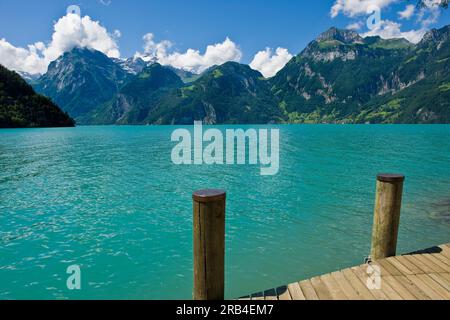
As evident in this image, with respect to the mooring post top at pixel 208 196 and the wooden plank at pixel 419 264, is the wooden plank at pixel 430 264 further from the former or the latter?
the mooring post top at pixel 208 196

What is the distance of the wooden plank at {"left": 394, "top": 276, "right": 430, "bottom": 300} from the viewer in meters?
6.19

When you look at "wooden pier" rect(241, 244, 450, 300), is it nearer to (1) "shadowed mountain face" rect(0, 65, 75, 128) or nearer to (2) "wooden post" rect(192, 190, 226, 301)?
(2) "wooden post" rect(192, 190, 226, 301)

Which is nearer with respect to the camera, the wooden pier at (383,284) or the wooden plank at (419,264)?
the wooden pier at (383,284)

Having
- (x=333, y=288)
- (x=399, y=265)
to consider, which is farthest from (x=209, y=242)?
(x=399, y=265)

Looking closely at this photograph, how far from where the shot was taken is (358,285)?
662cm

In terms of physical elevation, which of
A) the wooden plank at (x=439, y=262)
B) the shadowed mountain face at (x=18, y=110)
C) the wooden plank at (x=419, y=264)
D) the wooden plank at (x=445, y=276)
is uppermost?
the shadowed mountain face at (x=18, y=110)

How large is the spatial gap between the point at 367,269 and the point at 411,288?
1.03m

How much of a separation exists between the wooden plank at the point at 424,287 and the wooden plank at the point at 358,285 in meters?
1.19

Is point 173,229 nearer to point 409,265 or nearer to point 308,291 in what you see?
point 308,291

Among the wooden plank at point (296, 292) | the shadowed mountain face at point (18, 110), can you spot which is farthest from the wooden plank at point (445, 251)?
the shadowed mountain face at point (18, 110)

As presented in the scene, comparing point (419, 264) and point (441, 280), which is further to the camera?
→ point (419, 264)

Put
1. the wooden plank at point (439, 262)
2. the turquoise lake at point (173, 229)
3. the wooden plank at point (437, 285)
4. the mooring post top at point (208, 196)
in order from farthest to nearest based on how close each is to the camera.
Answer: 1. the turquoise lake at point (173, 229)
2. the wooden plank at point (439, 262)
3. the wooden plank at point (437, 285)
4. the mooring post top at point (208, 196)

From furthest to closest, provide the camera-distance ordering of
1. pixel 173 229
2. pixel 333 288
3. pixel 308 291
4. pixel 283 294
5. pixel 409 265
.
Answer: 1. pixel 173 229
2. pixel 409 265
3. pixel 333 288
4. pixel 308 291
5. pixel 283 294

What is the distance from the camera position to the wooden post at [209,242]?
210 inches
